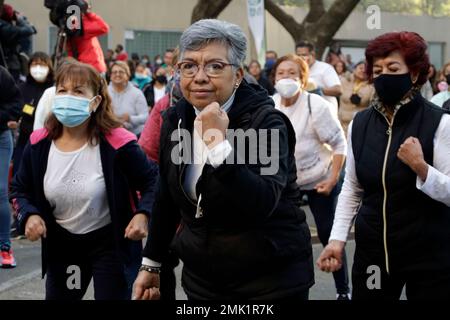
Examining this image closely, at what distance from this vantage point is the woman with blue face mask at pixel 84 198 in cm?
464

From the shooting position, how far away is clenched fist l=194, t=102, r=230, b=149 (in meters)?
2.95

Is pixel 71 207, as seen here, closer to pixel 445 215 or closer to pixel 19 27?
pixel 445 215

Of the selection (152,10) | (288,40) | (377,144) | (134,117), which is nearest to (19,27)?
(134,117)

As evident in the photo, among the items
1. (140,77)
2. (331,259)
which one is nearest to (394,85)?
(331,259)

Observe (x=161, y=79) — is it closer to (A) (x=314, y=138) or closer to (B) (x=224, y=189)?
(A) (x=314, y=138)

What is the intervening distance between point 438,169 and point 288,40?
28.2 meters

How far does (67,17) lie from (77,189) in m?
4.56

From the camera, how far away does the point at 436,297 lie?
401cm

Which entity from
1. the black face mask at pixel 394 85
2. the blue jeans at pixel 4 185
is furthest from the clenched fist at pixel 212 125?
the blue jeans at pixel 4 185

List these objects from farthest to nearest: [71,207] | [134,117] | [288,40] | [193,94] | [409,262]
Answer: [288,40]
[134,117]
[71,207]
[409,262]
[193,94]

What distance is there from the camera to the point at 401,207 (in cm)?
401

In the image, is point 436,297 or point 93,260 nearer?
point 436,297

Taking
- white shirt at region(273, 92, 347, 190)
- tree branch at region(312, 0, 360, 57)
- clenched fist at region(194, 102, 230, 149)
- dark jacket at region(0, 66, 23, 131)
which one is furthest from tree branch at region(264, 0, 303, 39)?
clenched fist at region(194, 102, 230, 149)

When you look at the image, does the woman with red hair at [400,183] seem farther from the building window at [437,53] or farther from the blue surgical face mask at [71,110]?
the building window at [437,53]
